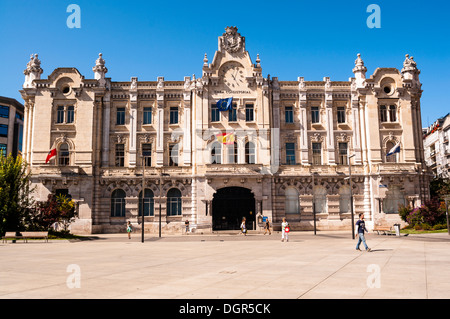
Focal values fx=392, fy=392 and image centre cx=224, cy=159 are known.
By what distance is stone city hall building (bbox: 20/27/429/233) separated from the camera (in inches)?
1843

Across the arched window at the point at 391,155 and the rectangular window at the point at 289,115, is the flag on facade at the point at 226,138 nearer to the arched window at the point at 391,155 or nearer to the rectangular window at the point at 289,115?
the rectangular window at the point at 289,115

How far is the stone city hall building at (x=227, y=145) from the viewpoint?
46.8m

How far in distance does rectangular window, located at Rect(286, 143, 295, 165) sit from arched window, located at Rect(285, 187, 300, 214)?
11.5ft

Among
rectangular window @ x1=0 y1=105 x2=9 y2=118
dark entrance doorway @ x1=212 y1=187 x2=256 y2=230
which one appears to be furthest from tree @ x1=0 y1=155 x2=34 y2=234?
rectangular window @ x1=0 y1=105 x2=9 y2=118

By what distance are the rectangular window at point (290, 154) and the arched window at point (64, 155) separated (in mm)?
27301

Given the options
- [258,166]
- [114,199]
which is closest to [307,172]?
[258,166]

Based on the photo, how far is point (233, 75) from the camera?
163 ft

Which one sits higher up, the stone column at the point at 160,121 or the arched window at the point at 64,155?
the stone column at the point at 160,121

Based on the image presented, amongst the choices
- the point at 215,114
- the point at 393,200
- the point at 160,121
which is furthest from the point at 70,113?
the point at 393,200

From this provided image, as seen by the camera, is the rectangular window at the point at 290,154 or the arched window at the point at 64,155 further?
the rectangular window at the point at 290,154

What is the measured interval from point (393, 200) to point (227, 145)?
21.2 meters

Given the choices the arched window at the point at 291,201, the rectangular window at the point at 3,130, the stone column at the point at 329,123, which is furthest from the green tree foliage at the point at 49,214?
the rectangular window at the point at 3,130

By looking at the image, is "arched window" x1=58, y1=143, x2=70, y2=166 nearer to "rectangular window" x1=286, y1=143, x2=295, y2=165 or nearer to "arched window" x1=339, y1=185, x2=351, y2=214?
"rectangular window" x1=286, y1=143, x2=295, y2=165
